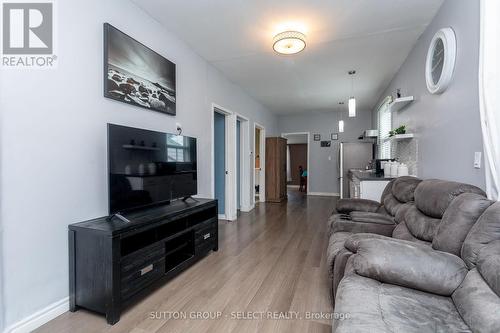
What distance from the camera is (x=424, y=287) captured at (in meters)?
1.24

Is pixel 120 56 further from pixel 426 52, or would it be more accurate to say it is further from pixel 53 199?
pixel 426 52

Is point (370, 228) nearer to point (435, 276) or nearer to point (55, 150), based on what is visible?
point (435, 276)

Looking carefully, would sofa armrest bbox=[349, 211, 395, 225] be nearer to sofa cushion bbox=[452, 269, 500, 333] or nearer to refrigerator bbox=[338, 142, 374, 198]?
sofa cushion bbox=[452, 269, 500, 333]

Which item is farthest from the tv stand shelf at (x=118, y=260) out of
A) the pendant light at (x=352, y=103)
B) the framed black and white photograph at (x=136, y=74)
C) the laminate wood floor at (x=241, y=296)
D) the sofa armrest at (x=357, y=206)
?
the pendant light at (x=352, y=103)

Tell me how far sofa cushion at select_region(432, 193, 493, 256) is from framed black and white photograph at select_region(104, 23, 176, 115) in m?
2.69

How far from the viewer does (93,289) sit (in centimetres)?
175

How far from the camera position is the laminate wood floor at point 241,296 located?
1665mm

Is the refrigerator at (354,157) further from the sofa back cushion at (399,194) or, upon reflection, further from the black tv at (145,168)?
the black tv at (145,168)

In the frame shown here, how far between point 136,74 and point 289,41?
67.6 inches

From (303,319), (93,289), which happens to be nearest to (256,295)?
(303,319)

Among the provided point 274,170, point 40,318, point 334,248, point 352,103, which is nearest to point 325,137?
point 274,170

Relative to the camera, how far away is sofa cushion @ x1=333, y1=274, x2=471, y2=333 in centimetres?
98

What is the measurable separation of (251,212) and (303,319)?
3.67 m

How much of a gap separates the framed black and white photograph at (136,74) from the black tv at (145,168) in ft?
1.41
